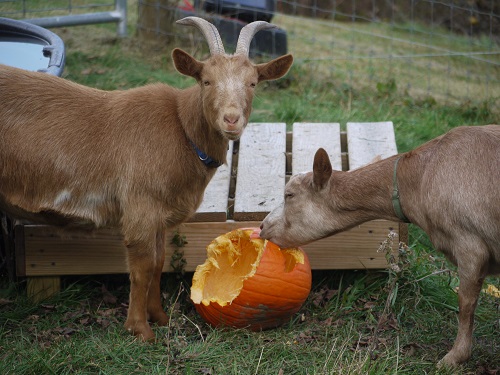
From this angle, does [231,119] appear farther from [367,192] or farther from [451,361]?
[451,361]

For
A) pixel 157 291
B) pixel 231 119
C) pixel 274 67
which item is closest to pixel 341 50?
pixel 274 67

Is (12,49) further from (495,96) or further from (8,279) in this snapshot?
(495,96)

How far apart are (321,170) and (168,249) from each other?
3.88ft

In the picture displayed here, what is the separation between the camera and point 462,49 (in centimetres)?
1038

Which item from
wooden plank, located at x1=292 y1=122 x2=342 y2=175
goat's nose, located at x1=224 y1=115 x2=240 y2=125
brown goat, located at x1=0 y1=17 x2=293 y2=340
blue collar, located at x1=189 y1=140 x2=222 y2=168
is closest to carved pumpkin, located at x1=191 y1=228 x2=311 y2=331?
brown goat, located at x1=0 y1=17 x2=293 y2=340

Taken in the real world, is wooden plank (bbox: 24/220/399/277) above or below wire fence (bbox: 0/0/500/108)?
below

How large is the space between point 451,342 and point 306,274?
91 centimetres

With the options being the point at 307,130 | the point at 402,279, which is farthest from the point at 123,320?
the point at 307,130

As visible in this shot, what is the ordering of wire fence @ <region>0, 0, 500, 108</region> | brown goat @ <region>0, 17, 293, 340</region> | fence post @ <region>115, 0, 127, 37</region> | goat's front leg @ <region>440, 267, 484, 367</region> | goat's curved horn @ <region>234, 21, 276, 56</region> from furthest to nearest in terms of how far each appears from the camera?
fence post @ <region>115, 0, 127, 37</region> → wire fence @ <region>0, 0, 500, 108</region> → goat's curved horn @ <region>234, 21, 276, 56</region> → brown goat @ <region>0, 17, 293, 340</region> → goat's front leg @ <region>440, 267, 484, 367</region>

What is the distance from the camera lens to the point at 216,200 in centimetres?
519

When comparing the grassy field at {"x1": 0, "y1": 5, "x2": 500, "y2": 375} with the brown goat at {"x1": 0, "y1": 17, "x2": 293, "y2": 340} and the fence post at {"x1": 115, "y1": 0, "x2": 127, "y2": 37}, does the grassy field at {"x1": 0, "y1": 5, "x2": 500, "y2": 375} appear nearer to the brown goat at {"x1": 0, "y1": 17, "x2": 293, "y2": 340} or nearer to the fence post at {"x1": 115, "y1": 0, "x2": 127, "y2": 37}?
the brown goat at {"x1": 0, "y1": 17, "x2": 293, "y2": 340}

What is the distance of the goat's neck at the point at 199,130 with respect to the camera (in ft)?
15.0

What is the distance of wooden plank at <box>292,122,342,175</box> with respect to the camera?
561 cm

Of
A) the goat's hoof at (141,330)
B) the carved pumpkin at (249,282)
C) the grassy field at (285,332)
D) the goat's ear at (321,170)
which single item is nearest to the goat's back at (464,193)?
the grassy field at (285,332)
